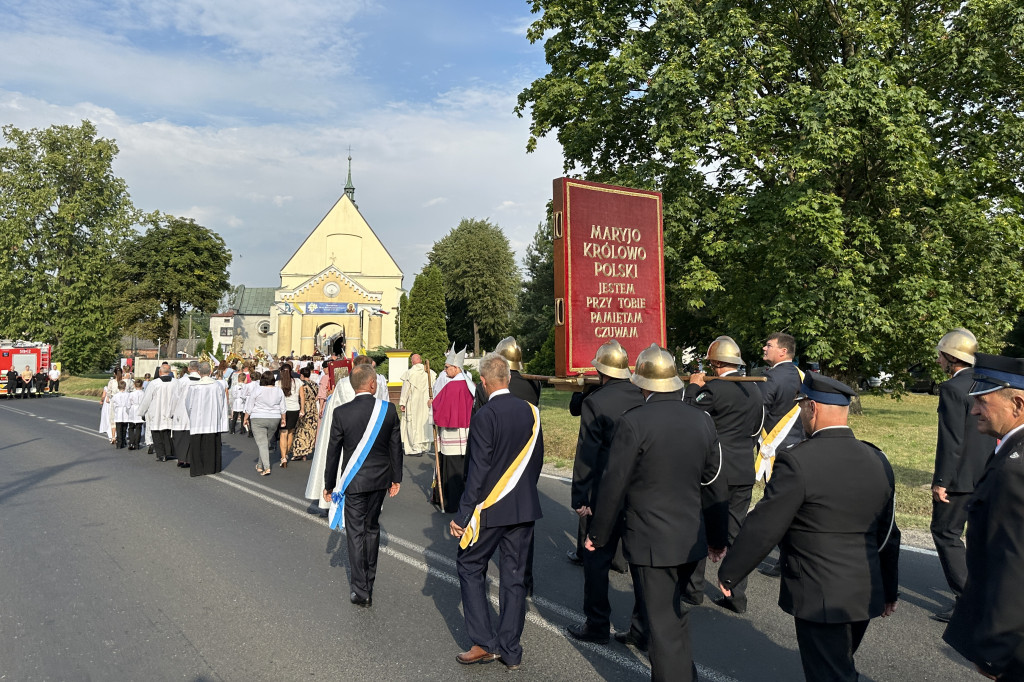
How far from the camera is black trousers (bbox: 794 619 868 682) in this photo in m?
3.20

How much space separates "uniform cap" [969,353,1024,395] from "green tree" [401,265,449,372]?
56152 mm

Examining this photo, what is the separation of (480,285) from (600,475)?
66655 millimetres

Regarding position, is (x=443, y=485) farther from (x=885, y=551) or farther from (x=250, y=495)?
(x=885, y=551)

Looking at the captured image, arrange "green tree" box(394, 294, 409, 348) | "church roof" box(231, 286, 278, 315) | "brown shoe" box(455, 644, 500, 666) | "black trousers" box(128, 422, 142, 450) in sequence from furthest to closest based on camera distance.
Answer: "church roof" box(231, 286, 278, 315), "green tree" box(394, 294, 409, 348), "black trousers" box(128, 422, 142, 450), "brown shoe" box(455, 644, 500, 666)

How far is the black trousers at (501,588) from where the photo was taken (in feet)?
15.2

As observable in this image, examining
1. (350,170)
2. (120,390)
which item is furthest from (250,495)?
(350,170)

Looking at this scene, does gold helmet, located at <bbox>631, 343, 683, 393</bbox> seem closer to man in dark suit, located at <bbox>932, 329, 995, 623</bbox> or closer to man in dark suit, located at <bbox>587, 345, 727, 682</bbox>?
man in dark suit, located at <bbox>587, 345, 727, 682</bbox>

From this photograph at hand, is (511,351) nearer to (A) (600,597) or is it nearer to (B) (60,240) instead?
(A) (600,597)

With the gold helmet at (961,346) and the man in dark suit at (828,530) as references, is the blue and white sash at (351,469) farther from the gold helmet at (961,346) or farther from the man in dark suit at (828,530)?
the gold helmet at (961,346)

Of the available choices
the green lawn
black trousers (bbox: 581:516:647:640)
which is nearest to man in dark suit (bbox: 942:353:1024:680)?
black trousers (bbox: 581:516:647:640)

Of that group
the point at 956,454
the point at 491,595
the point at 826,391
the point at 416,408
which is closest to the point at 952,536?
the point at 956,454

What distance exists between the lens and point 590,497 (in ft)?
17.5

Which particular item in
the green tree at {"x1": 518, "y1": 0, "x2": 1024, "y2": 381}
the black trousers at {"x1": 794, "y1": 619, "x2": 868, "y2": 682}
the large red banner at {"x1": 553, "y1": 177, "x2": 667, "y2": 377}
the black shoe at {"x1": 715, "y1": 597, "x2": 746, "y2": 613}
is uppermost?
the green tree at {"x1": 518, "y1": 0, "x2": 1024, "y2": 381}

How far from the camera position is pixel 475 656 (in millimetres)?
4613
